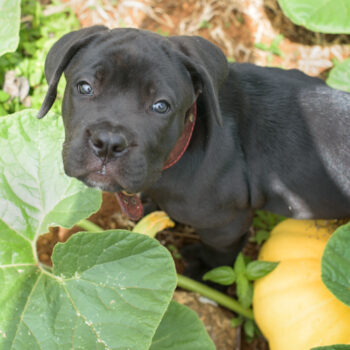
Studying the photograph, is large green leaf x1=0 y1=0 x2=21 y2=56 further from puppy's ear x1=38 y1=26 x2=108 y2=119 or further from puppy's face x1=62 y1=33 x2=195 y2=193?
puppy's face x1=62 y1=33 x2=195 y2=193

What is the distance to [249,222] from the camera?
352 centimetres

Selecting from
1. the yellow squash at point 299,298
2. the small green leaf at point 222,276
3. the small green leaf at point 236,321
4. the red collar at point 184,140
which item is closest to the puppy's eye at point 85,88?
the red collar at point 184,140

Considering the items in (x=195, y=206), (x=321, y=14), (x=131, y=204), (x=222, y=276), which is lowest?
(x=222, y=276)

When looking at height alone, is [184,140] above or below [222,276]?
above

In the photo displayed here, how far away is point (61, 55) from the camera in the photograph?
2590 millimetres

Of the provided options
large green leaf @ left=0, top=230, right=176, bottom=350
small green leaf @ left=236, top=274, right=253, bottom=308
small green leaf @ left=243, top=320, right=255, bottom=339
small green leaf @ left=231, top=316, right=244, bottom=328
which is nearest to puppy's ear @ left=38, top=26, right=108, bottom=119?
large green leaf @ left=0, top=230, right=176, bottom=350

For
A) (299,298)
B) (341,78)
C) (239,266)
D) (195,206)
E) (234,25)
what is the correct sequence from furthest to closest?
(234,25), (239,266), (299,298), (195,206), (341,78)

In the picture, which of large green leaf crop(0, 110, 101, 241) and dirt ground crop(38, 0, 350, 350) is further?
dirt ground crop(38, 0, 350, 350)

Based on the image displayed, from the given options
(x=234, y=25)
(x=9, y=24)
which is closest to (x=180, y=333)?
(x=9, y=24)

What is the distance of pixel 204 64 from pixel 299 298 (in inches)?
68.3

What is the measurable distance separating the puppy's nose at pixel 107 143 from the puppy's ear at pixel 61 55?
1.53ft

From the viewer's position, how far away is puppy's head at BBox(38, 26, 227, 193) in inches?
95.0

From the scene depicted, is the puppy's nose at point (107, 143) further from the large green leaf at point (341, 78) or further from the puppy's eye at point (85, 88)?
the large green leaf at point (341, 78)

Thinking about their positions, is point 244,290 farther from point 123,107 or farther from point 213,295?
point 123,107
